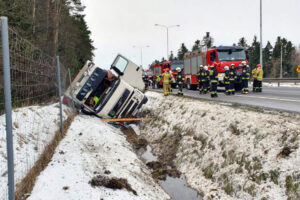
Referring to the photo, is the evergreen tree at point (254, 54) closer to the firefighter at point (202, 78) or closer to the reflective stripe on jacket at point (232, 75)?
the firefighter at point (202, 78)

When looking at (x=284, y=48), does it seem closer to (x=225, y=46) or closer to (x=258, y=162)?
(x=225, y=46)

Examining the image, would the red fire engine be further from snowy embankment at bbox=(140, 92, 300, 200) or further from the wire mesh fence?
the wire mesh fence

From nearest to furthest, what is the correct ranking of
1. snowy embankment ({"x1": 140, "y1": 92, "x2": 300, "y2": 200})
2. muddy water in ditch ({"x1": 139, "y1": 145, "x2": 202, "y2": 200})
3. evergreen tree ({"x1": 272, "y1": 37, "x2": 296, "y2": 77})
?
snowy embankment ({"x1": 140, "y1": 92, "x2": 300, "y2": 200}) < muddy water in ditch ({"x1": 139, "y1": 145, "x2": 202, "y2": 200}) < evergreen tree ({"x1": 272, "y1": 37, "x2": 296, "y2": 77})

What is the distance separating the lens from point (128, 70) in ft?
46.7

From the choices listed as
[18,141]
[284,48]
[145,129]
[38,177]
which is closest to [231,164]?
[38,177]

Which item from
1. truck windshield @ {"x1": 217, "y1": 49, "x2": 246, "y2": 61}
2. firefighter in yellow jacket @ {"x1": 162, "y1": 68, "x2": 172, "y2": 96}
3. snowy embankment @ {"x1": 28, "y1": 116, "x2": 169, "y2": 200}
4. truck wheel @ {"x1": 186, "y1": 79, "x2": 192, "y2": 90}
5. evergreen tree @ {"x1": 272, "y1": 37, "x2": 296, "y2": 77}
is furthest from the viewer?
evergreen tree @ {"x1": 272, "y1": 37, "x2": 296, "y2": 77}

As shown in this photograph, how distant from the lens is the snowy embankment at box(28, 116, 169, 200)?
4.55 meters

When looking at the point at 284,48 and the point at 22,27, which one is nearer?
the point at 22,27

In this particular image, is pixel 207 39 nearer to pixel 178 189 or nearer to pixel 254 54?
pixel 254 54

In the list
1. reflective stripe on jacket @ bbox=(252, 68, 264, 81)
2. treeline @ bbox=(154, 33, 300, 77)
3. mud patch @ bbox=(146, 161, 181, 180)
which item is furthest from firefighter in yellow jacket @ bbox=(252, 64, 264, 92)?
treeline @ bbox=(154, 33, 300, 77)

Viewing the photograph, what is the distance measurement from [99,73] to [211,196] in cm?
862

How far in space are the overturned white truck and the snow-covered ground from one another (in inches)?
180

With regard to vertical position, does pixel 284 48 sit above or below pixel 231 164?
above

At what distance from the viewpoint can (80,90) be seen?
12.8 metres
